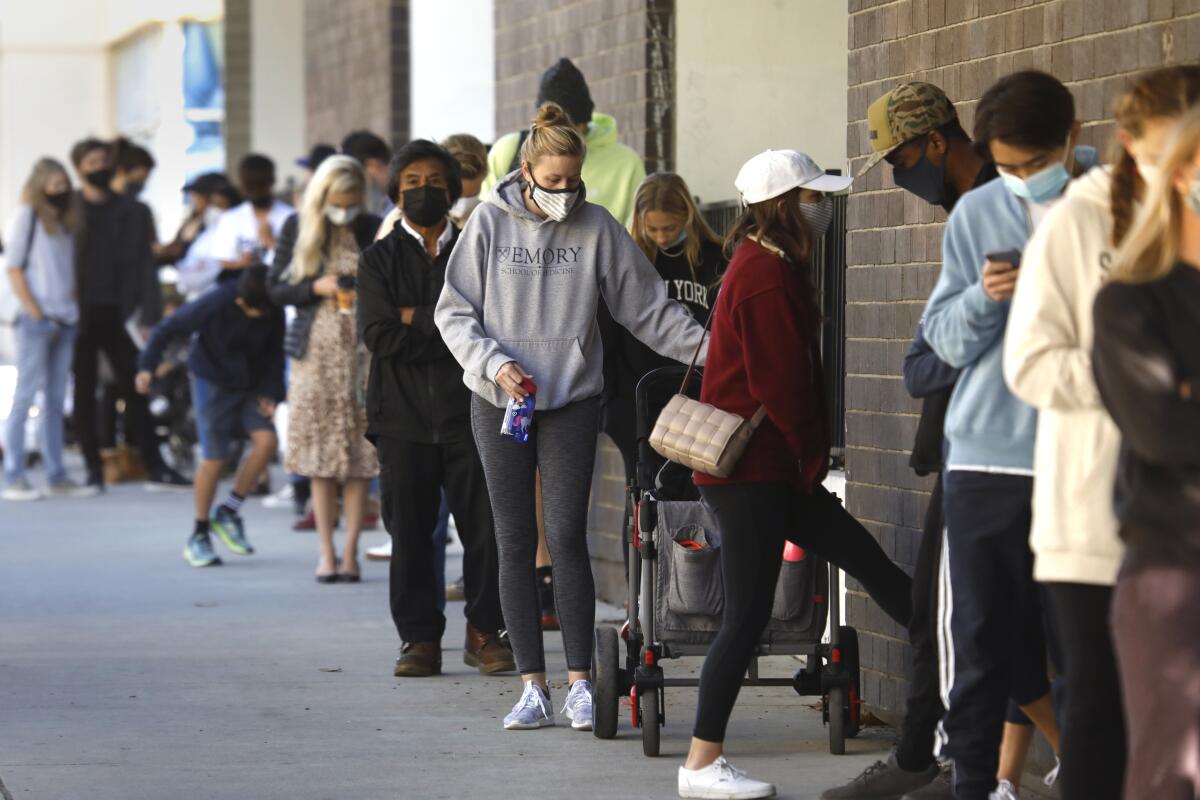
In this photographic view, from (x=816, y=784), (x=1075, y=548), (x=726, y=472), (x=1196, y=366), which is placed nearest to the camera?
(x=1196, y=366)

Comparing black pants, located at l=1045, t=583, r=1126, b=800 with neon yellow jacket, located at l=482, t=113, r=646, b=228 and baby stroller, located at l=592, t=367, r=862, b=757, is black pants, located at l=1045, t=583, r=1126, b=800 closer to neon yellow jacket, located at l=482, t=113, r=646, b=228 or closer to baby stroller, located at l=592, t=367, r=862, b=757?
baby stroller, located at l=592, t=367, r=862, b=757

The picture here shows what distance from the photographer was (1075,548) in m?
3.79

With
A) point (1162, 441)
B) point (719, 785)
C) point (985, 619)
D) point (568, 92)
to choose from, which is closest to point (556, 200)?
point (568, 92)

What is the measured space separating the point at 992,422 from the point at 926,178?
0.97 meters

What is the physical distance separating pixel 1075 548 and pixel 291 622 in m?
5.69

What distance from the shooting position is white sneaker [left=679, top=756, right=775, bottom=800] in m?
5.52

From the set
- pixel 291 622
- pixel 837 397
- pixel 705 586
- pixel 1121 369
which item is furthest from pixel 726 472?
pixel 291 622

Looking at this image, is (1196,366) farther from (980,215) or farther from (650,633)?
(650,633)

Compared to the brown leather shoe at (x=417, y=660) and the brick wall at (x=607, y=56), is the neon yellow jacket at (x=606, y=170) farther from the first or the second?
the brown leather shoe at (x=417, y=660)

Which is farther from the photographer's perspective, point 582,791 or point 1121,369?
point 582,791

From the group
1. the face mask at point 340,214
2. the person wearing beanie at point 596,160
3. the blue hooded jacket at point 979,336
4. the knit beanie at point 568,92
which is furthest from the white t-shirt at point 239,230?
the blue hooded jacket at point 979,336

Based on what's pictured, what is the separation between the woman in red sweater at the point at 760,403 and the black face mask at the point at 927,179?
0.98ft

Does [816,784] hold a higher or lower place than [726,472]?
lower

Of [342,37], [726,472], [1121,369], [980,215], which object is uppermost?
[342,37]
